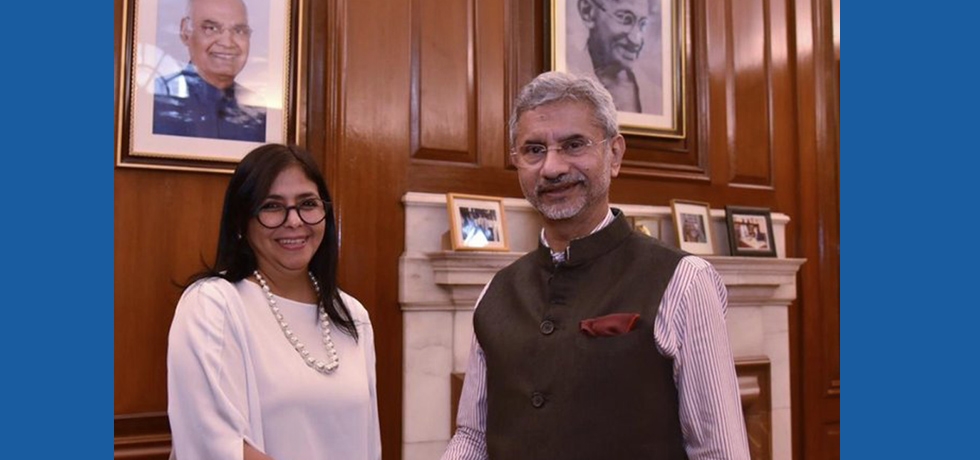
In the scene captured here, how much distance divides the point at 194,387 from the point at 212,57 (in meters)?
1.48

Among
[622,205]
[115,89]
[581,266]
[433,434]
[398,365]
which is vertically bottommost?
[433,434]

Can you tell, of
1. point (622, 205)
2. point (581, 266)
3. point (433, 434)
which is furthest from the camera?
point (622, 205)

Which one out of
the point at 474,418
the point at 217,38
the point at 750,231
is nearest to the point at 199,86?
the point at 217,38

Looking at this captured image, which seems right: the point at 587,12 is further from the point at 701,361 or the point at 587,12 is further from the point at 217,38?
the point at 701,361

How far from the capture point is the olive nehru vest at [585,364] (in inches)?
63.7

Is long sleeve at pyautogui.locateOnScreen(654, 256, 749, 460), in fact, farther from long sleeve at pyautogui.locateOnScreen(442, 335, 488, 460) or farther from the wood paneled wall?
the wood paneled wall

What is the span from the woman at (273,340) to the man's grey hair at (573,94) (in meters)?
0.68

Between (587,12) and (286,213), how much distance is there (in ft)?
6.35

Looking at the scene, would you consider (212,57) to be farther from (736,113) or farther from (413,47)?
(736,113)

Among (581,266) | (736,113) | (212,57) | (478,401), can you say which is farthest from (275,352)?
(736,113)

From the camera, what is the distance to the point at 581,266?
1762 mm

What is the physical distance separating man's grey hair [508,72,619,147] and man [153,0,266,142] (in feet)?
5.03

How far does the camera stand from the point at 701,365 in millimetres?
1585

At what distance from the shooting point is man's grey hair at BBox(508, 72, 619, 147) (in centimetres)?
175
